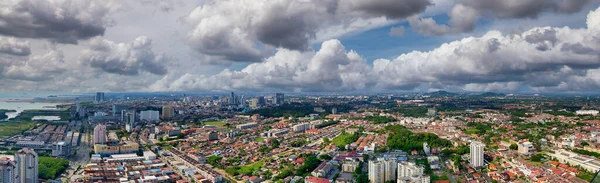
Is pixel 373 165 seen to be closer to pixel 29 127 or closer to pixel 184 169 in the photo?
pixel 184 169

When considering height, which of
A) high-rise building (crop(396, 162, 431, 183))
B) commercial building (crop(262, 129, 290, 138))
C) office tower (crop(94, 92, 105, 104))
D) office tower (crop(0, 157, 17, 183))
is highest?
office tower (crop(94, 92, 105, 104))

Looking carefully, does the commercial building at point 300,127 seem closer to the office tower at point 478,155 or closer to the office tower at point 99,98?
the office tower at point 478,155

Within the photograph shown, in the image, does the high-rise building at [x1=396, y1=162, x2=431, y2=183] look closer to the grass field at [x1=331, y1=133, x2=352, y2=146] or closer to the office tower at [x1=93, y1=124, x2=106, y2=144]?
the grass field at [x1=331, y1=133, x2=352, y2=146]

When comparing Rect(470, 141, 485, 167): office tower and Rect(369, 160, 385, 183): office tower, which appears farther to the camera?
Rect(470, 141, 485, 167): office tower

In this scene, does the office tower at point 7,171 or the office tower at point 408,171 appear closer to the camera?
the office tower at point 7,171

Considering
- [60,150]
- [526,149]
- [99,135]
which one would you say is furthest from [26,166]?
[526,149]

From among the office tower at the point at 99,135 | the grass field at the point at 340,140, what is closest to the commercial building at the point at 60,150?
the office tower at the point at 99,135

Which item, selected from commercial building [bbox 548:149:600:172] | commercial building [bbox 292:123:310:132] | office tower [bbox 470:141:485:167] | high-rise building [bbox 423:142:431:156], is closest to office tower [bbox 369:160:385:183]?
office tower [bbox 470:141:485:167]
